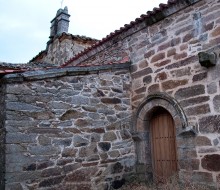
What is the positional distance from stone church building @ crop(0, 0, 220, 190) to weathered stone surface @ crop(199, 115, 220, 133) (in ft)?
0.06

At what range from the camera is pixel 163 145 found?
18.4ft

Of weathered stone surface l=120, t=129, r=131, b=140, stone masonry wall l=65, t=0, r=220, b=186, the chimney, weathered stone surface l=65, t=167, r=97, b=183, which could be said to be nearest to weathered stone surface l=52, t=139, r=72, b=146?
weathered stone surface l=65, t=167, r=97, b=183

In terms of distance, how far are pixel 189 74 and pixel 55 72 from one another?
2586 millimetres

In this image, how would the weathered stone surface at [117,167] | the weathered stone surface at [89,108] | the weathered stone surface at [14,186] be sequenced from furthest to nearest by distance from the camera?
the weathered stone surface at [117,167]
the weathered stone surface at [89,108]
the weathered stone surface at [14,186]

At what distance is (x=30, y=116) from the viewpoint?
15.5 feet

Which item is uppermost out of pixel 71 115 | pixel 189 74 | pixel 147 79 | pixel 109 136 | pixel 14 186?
pixel 147 79

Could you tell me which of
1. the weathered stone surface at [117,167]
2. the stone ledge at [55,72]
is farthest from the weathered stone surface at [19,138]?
the weathered stone surface at [117,167]

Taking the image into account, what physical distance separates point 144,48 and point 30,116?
3.01 metres

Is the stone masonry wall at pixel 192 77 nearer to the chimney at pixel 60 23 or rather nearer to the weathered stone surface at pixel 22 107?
the weathered stone surface at pixel 22 107

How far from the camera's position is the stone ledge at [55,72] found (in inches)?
183

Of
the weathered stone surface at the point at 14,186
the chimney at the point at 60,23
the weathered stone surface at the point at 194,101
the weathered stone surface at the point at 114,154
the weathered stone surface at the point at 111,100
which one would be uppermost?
the chimney at the point at 60,23

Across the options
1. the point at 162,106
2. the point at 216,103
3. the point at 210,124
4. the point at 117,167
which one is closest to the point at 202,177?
the point at 210,124

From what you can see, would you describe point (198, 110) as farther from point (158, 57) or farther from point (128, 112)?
point (128, 112)

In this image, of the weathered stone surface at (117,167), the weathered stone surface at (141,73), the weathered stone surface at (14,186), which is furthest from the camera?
the weathered stone surface at (141,73)
